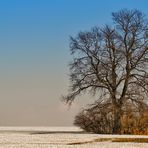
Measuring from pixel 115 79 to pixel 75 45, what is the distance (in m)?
6.51

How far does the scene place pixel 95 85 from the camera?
→ 61469mm

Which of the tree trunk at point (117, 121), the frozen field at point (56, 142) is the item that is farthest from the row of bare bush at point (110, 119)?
the frozen field at point (56, 142)

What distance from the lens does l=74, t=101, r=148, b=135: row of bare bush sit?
199ft

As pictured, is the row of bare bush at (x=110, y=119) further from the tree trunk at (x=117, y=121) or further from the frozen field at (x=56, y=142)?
the frozen field at (x=56, y=142)

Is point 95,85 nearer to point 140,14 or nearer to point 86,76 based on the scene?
point 86,76

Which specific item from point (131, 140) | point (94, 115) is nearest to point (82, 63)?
point (94, 115)

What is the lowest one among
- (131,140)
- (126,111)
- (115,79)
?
(131,140)

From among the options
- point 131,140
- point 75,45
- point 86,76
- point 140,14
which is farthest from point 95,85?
point 131,140

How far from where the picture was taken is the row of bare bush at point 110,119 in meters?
60.5

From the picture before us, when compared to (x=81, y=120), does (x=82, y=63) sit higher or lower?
higher

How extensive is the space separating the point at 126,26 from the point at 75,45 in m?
6.70

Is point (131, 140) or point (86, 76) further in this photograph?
point (86, 76)

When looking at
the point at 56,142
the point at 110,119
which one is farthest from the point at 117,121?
the point at 56,142

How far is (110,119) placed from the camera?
6212cm
